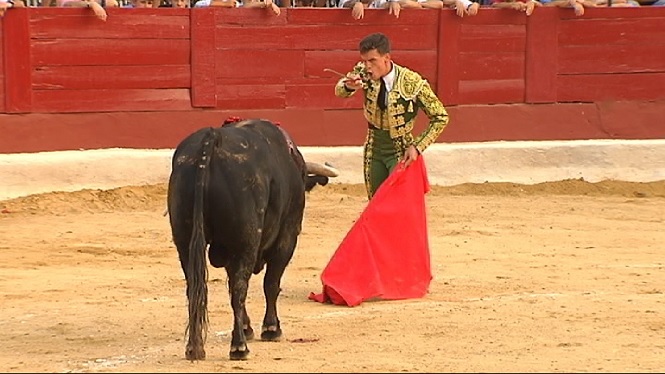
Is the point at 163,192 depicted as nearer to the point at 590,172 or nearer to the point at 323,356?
the point at 590,172

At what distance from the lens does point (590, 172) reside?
38.9 feet

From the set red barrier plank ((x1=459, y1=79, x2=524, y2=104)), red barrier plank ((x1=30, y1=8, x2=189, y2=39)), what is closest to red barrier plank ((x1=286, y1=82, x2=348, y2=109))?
red barrier plank ((x1=30, y1=8, x2=189, y2=39))

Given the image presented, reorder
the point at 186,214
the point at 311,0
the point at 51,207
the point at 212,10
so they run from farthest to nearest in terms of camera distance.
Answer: the point at 311,0 < the point at 212,10 < the point at 51,207 < the point at 186,214

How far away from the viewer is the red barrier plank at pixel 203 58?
1089 centimetres

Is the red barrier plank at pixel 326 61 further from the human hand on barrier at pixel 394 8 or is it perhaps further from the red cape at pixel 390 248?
the red cape at pixel 390 248

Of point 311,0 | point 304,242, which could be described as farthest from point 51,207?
point 311,0

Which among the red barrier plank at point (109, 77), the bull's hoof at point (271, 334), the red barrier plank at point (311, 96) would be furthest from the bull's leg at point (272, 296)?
the red barrier plank at point (311, 96)

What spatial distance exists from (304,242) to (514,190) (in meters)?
2.93

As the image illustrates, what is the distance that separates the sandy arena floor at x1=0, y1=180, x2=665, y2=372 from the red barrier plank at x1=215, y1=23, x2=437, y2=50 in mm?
1126

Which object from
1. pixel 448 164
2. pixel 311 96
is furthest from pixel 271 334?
pixel 448 164

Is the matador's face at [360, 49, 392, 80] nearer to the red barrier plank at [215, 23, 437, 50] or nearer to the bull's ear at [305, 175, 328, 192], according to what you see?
the bull's ear at [305, 175, 328, 192]

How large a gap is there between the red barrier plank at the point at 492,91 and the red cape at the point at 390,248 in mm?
4481

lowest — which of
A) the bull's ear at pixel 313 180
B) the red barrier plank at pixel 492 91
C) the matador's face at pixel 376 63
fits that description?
the red barrier plank at pixel 492 91

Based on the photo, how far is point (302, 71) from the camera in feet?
37.1
